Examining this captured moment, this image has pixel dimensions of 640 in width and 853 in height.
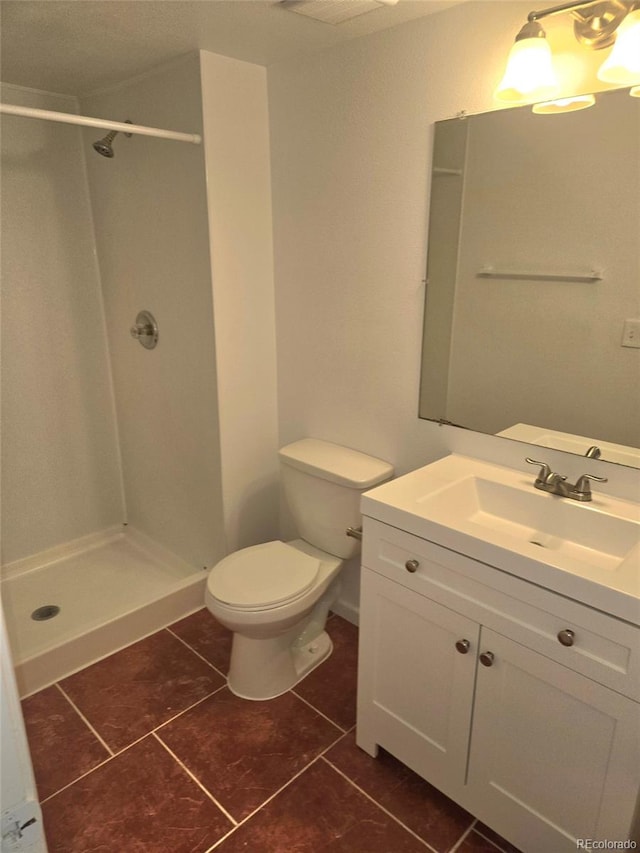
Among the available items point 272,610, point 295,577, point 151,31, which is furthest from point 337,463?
point 151,31

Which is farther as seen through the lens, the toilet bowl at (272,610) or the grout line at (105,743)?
the toilet bowl at (272,610)

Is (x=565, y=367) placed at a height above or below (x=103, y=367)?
above

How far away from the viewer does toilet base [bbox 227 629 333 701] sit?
193 cm

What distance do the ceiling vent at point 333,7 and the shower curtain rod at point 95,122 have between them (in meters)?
0.57

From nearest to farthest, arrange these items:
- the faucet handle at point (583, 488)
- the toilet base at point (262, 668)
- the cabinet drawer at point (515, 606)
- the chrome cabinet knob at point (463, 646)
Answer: the cabinet drawer at point (515, 606), the chrome cabinet knob at point (463, 646), the faucet handle at point (583, 488), the toilet base at point (262, 668)

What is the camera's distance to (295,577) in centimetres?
190

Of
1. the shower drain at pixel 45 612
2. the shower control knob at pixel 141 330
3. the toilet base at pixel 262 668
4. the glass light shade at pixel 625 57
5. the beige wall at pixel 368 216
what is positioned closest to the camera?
the glass light shade at pixel 625 57

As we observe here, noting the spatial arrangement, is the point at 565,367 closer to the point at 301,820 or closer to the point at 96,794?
the point at 301,820

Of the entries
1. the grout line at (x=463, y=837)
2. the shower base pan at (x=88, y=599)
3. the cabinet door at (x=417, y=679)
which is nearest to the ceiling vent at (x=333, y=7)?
the cabinet door at (x=417, y=679)

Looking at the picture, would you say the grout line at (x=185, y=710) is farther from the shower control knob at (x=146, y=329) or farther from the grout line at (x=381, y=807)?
the shower control knob at (x=146, y=329)

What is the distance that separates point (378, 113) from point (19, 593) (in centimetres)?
241

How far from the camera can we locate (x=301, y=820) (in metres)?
1.54

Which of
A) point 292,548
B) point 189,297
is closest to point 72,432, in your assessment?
point 189,297

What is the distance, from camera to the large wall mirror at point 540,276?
141 centimetres
